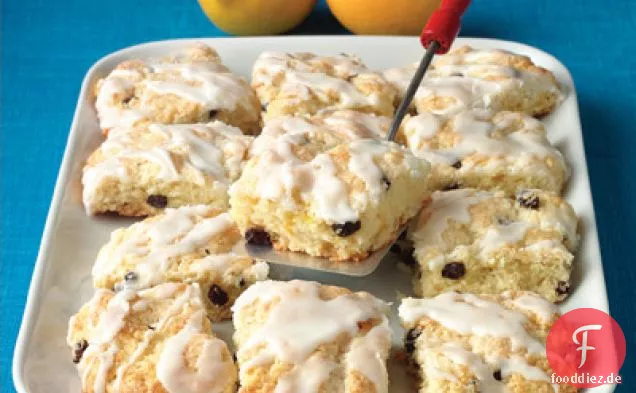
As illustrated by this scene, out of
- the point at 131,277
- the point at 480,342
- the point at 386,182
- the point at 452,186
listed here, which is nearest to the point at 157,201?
the point at 131,277

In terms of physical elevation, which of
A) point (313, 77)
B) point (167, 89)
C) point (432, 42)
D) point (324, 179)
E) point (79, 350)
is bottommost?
point (79, 350)

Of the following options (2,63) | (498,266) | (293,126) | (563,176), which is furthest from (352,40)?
(2,63)

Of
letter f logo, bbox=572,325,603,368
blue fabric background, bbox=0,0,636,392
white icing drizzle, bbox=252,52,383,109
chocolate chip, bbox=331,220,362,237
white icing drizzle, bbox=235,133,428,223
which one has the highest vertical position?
white icing drizzle, bbox=235,133,428,223

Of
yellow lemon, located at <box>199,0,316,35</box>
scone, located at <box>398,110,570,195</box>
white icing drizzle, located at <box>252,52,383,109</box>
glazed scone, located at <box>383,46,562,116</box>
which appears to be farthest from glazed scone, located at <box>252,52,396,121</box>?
yellow lemon, located at <box>199,0,316,35</box>

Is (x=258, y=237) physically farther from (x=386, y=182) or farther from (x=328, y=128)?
(x=328, y=128)

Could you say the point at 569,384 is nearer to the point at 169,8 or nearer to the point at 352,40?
the point at 352,40

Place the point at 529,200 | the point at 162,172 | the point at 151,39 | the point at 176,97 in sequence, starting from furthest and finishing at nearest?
the point at 151,39
the point at 176,97
the point at 162,172
the point at 529,200

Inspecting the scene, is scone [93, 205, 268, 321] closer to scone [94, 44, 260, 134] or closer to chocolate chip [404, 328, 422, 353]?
chocolate chip [404, 328, 422, 353]
